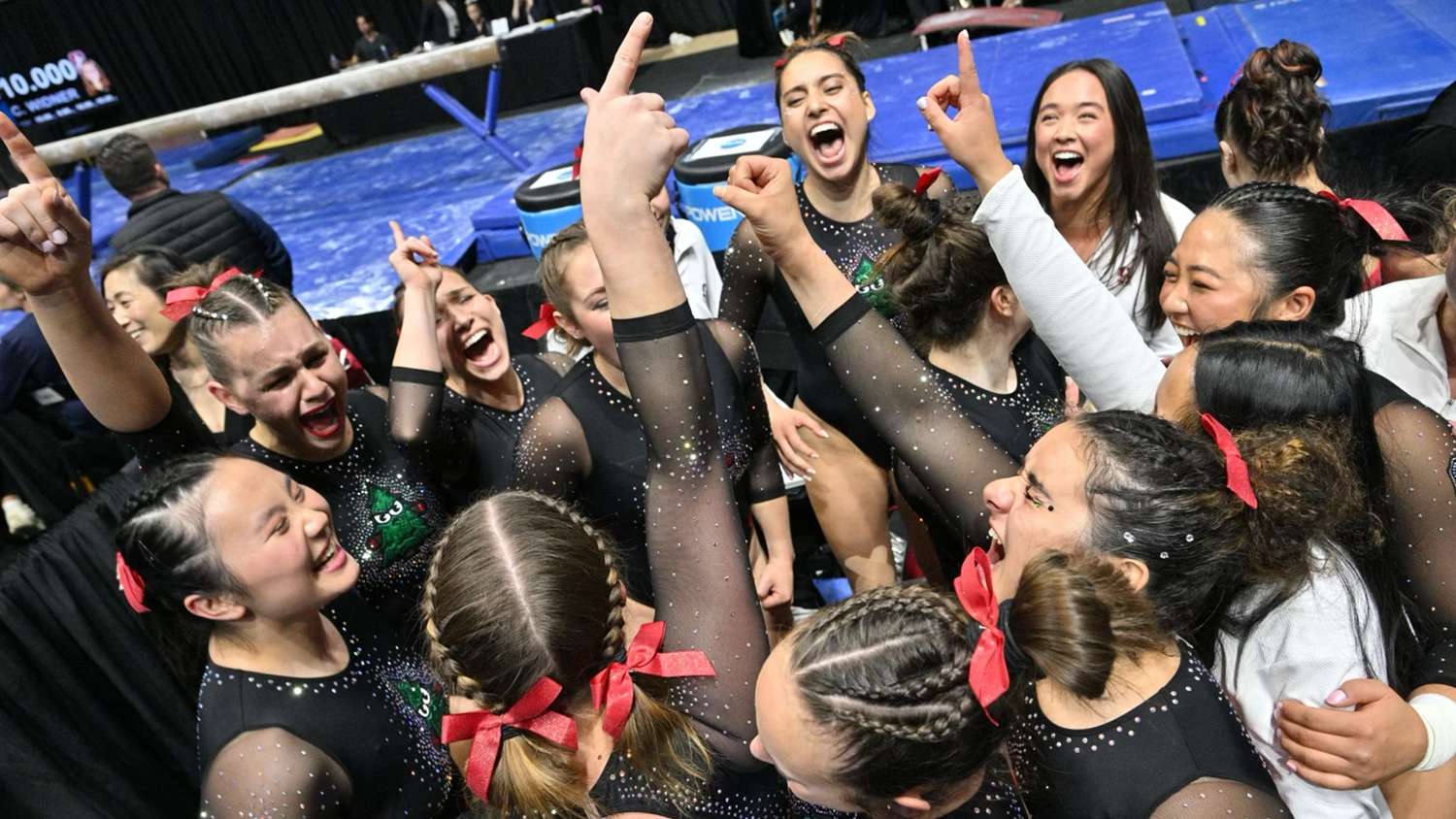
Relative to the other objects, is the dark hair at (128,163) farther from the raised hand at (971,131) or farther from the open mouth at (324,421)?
the raised hand at (971,131)

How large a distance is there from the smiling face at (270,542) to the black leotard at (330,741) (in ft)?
0.44

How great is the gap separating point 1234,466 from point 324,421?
1.79 metres

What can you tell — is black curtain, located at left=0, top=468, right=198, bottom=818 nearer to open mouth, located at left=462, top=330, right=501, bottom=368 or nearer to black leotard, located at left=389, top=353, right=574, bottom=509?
black leotard, located at left=389, top=353, right=574, bottom=509

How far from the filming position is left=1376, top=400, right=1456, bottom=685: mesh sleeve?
51.8 inches

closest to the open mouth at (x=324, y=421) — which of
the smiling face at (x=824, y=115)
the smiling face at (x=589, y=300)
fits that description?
the smiling face at (x=589, y=300)

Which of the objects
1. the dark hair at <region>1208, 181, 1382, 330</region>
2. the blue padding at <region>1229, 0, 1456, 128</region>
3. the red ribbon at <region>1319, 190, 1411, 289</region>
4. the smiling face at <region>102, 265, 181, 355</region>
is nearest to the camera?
the dark hair at <region>1208, 181, 1382, 330</region>

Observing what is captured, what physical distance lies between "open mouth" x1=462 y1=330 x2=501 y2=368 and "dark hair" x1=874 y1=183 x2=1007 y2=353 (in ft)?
3.55

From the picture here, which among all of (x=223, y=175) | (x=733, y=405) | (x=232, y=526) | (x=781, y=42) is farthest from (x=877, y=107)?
(x=223, y=175)

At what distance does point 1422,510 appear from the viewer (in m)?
1.33

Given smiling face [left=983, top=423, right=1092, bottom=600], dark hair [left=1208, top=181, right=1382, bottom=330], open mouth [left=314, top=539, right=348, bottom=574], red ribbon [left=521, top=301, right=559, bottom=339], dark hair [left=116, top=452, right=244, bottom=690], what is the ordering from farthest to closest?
red ribbon [left=521, top=301, right=559, bottom=339] → dark hair [left=1208, top=181, right=1382, bottom=330] → open mouth [left=314, top=539, right=348, bottom=574] → dark hair [left=116, top=452, right=244, bottom=690] → smiling face [left=983, top=423, right=1092, bottom=600]

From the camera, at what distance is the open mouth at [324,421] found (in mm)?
1964

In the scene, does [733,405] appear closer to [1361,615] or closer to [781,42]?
[1361,615]

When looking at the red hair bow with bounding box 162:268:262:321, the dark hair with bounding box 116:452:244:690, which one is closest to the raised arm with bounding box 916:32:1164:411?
the dark hair with bounding box 116:452:244:690

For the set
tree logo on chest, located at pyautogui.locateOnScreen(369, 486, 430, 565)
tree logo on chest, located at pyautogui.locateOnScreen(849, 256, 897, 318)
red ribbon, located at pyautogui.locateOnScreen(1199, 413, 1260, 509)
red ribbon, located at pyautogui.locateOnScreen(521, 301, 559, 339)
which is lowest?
tree logo on chest, located at pyautogui.locateOnScreen(369, 486, 430, 565)
